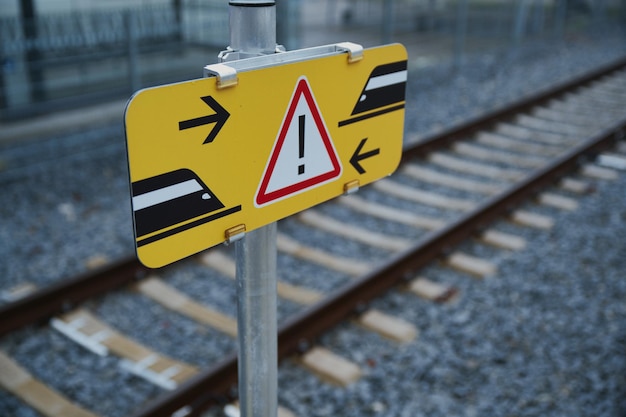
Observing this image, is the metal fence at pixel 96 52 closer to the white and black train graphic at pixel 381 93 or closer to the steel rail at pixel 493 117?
the steel rail at pixel 493 117

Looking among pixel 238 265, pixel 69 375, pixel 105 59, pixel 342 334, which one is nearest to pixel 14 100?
pixel 105 59

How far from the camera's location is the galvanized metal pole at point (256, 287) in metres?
1.37

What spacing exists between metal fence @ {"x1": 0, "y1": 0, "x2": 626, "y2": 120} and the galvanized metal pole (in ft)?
22.2

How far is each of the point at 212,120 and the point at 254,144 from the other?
0.14m

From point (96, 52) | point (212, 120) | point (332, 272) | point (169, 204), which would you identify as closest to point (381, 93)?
point (212, 120)

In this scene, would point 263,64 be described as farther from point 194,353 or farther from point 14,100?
point 14,100

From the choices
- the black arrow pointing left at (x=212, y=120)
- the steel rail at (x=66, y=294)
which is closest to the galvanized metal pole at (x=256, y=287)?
the black arrow pointing left at (x=212, y=120)

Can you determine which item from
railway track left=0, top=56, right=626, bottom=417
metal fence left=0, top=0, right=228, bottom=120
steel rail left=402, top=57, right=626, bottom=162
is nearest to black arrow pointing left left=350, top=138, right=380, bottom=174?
railway track left=0, top=56, right=626, bottom=417

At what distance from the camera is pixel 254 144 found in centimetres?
139

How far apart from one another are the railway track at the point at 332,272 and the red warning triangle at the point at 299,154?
7.24 ft

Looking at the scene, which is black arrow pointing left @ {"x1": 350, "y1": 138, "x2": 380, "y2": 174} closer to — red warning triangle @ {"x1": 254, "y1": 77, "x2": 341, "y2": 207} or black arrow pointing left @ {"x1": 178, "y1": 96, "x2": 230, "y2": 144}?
red warning triangle @ {"x1": 254, "y1": 77, "x2": 341, "y2": 207}

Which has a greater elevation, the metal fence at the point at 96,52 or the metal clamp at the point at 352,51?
the metal clamp at the point at 352,51

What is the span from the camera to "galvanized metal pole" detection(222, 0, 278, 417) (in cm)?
137

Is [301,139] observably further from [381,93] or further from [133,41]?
[133,41]
